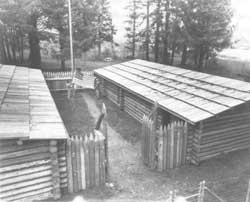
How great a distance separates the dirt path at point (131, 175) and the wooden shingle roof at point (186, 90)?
2.50 metres

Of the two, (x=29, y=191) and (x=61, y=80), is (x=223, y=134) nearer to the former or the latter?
(x=29, y=191)

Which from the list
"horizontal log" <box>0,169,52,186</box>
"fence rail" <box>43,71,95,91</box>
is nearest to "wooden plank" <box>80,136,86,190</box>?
"horizontal log" <box>0,169,52,186</box>

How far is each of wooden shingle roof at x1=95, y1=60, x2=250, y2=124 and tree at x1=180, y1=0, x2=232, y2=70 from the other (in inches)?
516

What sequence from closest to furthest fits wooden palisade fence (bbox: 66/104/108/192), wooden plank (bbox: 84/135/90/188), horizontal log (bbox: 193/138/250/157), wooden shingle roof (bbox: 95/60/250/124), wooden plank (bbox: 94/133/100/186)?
wooden palisade fence (bbox: 66/104/108/192) < wooden plank (bbox: 84/135/90/188) < wooden plank (bbox: 94/133/100/186) < wooden shingle roof (bbox: 95/60/250/124) < horizontal log (bbox: 193/138/250/157)

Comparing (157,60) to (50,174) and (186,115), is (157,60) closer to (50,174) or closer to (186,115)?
(186,115)

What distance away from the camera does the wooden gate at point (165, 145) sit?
29.3 feet

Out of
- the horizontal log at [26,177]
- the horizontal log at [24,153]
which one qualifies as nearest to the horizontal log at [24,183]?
the horizontal log at [26,177]

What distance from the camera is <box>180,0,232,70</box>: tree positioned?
26516mm

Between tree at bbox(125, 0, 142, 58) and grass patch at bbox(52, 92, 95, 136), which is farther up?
tree at bbox(125, 0, 142, 58)

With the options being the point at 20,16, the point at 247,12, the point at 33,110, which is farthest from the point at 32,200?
the point at 247,12

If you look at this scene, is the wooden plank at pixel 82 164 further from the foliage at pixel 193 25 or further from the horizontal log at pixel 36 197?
the foliage at pixel 193 25

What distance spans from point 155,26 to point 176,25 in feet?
17.7

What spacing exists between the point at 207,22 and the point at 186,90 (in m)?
19.0

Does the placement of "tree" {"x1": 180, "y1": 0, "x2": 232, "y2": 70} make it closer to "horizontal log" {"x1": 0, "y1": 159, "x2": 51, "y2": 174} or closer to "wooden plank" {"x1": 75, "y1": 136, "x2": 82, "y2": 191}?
"wooden plank" {"x1": 75, "y1": 136, "x2": 82, "y2": 191}
